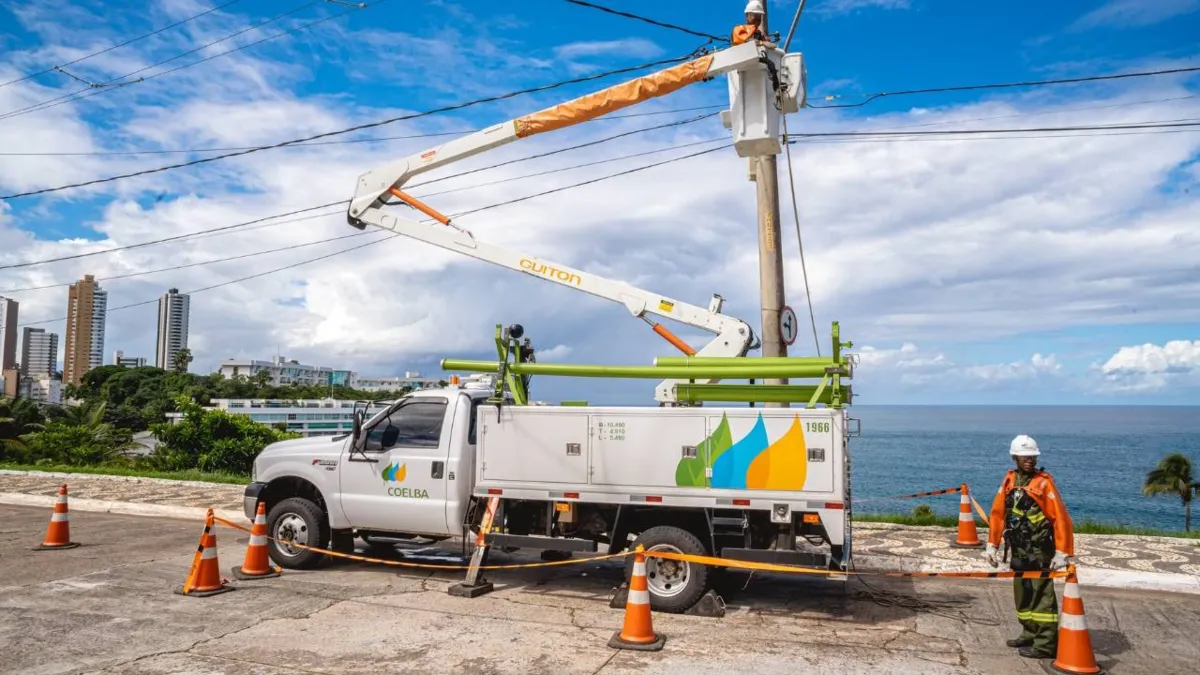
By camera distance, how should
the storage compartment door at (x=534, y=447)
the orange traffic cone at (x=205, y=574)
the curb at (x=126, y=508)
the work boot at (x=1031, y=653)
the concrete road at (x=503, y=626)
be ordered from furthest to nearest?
1. the curb at (x=126, y=508)
2. the orange traffic cone at (x=205, y=574)
3. the storage compartment door at (x=534, y=447)
4. the work boot at (x=1031, y=653)
5. the concrete road at (x=503, y=626)

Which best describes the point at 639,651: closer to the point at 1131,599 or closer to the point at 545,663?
the point at 545,663

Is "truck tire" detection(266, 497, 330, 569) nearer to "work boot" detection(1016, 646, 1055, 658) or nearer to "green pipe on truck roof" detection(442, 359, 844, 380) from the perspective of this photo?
"green pipe on truck roof" detection(442, 359, 844, 380)

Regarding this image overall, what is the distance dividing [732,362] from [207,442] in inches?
995

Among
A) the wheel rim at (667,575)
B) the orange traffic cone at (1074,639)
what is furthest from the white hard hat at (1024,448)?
the wheel rim at (667,575)

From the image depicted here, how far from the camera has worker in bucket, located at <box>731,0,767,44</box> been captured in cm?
1045

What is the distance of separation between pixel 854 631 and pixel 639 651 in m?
2.14

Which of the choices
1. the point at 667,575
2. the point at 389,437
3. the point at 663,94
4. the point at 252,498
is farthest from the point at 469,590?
the point at 663,94

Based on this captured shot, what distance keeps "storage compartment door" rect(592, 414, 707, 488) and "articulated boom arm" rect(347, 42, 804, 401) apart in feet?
4.18

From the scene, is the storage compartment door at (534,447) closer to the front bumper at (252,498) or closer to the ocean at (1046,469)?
the front bumper at (252,498)

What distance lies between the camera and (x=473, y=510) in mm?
9195

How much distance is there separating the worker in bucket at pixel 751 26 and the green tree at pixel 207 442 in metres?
23.3

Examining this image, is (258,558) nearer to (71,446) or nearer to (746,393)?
(746,393)

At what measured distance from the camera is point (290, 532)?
10039 millimetres

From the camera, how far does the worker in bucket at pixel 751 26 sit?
1045 centimetres
